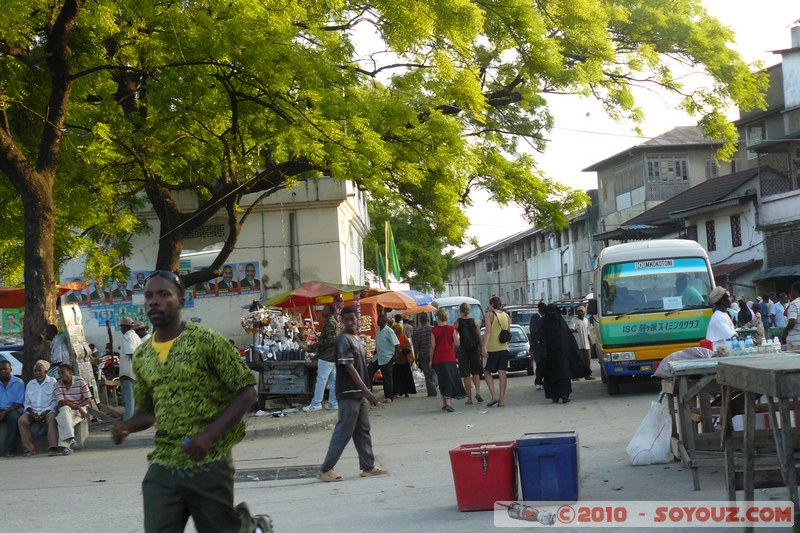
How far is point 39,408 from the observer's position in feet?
55.6

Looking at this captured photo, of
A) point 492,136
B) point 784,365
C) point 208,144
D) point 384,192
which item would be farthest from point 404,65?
point 784,365

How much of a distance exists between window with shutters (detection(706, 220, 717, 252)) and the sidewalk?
1397 inches

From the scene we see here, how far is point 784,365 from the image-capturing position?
633 centimetres

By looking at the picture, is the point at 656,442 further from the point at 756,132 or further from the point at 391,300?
the point at 756,132

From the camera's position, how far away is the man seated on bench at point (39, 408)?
1681 centimetres

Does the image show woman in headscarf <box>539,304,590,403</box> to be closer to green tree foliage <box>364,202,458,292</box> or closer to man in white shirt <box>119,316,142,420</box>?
man in white shirt <box>119,316,142,420</box>

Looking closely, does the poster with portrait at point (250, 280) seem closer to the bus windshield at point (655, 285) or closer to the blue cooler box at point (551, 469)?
the bus windshield at point (655, 285)

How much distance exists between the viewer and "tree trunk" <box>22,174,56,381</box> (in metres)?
17.7

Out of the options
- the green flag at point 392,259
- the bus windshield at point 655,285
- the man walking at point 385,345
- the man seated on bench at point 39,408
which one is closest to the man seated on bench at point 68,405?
the man seated on bench at point 39,408

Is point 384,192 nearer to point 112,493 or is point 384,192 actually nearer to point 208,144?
point 208,144

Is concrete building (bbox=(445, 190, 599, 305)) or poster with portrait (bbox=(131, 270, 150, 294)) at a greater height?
concrete building (bbox=(445, 190, 599, 305))

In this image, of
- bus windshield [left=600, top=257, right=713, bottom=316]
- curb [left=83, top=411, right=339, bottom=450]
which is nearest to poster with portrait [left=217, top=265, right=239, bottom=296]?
curb [left=83, top=411, right=339, bottom=450]

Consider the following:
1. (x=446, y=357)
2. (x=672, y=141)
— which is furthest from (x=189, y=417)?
(x=672, y=141)

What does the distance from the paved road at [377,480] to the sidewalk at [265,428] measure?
0.16m
